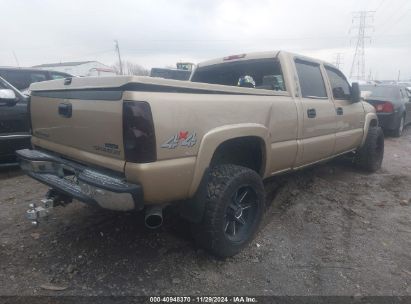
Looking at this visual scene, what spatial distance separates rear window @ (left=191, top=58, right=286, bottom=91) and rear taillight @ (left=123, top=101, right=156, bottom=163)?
1919 mm

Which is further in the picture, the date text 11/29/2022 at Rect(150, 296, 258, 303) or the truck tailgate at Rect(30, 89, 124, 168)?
the date text 11/29/2022 at Rect(150, 296, 258, 303)

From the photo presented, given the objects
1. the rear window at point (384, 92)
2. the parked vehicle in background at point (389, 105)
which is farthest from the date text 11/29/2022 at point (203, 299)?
the rear window at point (384, 92)

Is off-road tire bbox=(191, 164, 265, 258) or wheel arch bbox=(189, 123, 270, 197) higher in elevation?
wheel arch bbox=(189, 123, 270, 197)

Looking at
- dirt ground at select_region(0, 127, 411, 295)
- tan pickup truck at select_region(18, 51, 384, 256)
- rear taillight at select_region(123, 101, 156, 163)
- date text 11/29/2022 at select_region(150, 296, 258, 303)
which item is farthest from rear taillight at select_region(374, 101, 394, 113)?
rear taillight at select_region(123, 101, 156, 163)

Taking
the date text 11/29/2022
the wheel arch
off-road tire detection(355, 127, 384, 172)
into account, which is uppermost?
the wheel arch

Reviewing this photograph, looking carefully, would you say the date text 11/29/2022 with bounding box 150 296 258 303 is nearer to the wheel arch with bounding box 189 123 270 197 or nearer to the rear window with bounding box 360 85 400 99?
the wheel arch with bounding box 189 123 270 197

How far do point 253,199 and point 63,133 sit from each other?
178cm

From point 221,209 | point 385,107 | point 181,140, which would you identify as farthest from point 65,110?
point 385,107

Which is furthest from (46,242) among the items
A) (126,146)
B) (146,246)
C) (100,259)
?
(126,146)

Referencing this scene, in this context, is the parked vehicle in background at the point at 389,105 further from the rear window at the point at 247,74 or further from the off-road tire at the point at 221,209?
the off-road tire at the point at 221,209

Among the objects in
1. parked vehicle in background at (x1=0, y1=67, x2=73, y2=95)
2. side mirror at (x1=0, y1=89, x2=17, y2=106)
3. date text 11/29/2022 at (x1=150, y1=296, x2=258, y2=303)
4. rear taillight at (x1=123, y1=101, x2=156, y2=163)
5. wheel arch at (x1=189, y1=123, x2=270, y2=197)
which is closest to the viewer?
rear taillight at (x1=123, y1=101, x2=156, y2=163)

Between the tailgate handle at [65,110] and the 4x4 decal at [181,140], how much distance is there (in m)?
0.94

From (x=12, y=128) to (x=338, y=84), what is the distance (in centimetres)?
472

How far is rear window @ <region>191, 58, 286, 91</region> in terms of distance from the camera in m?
3.75
